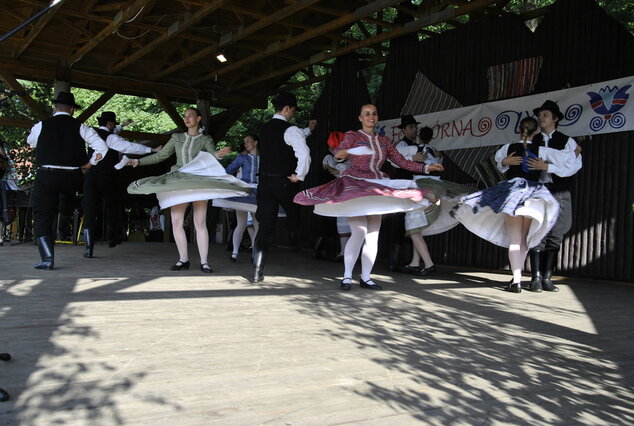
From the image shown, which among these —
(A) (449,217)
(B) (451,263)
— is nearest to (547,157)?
(A) (449,217)

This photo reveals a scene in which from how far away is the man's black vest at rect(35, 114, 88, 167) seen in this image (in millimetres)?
5527

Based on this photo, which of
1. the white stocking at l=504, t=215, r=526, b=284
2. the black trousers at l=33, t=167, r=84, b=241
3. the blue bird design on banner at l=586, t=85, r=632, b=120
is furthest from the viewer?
the blue bird design on banner at l=586, t=85, r=632, b=120

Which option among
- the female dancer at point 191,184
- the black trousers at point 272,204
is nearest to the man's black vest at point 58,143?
the female dancer at point 191,184

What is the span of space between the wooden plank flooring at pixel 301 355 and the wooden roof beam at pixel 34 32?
210 inches

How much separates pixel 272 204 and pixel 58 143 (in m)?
2.20

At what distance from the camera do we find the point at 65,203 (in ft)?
20.9

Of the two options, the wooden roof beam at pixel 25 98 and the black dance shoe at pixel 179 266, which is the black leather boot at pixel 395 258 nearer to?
the black dance shoe at pixel 179 266

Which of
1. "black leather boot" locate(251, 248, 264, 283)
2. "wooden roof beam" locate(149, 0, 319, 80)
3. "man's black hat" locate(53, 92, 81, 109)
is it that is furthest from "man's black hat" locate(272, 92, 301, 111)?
"wooden roof beam" locate(149, 0, 319, 80)

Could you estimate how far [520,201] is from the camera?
4.98 meters

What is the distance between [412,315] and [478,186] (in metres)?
3.94

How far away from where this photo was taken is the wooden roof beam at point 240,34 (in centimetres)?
789

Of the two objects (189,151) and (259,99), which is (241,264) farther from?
(259,99)

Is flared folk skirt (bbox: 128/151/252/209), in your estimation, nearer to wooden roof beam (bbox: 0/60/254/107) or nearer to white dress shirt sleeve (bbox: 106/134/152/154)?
white dress shirt sleeve (bbox: 106/134/152/154)

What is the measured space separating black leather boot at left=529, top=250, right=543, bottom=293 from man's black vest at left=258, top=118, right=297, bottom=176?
2419 mm
